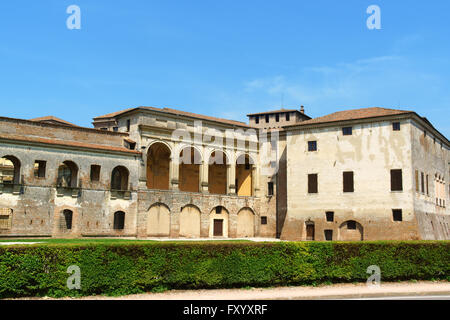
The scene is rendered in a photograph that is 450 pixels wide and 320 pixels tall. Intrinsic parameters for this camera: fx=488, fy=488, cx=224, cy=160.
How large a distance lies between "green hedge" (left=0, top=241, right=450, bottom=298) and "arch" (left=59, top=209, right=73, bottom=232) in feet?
76.8

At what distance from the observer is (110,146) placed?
41031 millimetres

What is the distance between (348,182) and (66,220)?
2399 centimetres

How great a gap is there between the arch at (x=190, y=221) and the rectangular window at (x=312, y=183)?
1052cm

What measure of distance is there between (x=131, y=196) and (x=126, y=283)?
26.2 meters

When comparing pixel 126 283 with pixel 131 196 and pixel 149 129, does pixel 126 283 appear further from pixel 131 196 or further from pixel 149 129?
pixel 149 129

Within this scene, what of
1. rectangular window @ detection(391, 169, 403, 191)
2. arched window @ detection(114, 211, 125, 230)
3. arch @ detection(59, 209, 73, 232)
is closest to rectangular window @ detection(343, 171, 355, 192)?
rectangular window @ detection(391, 169, 403, 191)

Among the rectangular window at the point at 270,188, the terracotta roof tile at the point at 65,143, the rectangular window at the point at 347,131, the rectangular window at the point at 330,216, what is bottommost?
the rectangular window at the point at 330,216

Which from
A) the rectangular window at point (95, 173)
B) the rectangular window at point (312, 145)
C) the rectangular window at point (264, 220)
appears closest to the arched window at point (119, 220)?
the rectangular window at point (95, 173)

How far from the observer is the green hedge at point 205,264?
566 inches

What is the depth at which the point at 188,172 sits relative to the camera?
2036 inches

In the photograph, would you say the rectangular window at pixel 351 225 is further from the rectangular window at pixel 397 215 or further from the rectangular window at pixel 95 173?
the rectangular window at pixel 95 173
